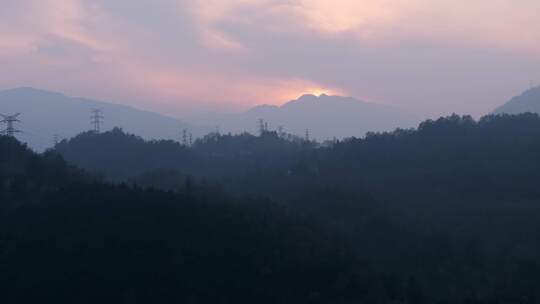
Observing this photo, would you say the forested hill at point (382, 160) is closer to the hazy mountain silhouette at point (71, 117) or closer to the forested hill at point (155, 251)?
the forested hill at point (155, 251)

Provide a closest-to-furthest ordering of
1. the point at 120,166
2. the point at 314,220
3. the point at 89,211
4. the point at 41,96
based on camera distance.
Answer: the point at 89,211 < the point at 314,220 < the point at 120,166 < the point at 41,96

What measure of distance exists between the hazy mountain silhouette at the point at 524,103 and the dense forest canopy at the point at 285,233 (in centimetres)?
5453

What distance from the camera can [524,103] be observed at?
376 ft

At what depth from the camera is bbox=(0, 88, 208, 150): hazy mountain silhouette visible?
497 ft

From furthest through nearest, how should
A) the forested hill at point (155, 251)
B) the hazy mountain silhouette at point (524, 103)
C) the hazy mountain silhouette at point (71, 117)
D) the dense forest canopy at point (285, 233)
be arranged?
the hazy mountain silhouette at point (71, 117), the hazy mountain silhouette at point (524, 103), the dense forest canopy at point (285, 233), the forested hill at point (155, 251)

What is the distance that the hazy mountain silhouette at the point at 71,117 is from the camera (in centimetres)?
15162

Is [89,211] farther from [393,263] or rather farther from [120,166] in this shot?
[120,166]

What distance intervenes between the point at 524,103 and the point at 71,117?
8776 cm

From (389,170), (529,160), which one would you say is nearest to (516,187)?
(529,160)

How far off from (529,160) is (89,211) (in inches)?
1252

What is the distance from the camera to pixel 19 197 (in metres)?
33.2

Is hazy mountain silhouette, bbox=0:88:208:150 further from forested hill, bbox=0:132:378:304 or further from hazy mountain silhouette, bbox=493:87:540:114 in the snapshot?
forested hill, bbox=0:132:378:304

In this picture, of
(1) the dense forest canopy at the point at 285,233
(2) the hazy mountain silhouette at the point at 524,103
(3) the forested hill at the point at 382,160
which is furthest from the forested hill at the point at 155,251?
(2) the hazy mountain silhouette at the point at 524,103

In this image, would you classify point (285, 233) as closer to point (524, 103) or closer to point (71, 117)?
point (524, 103)
